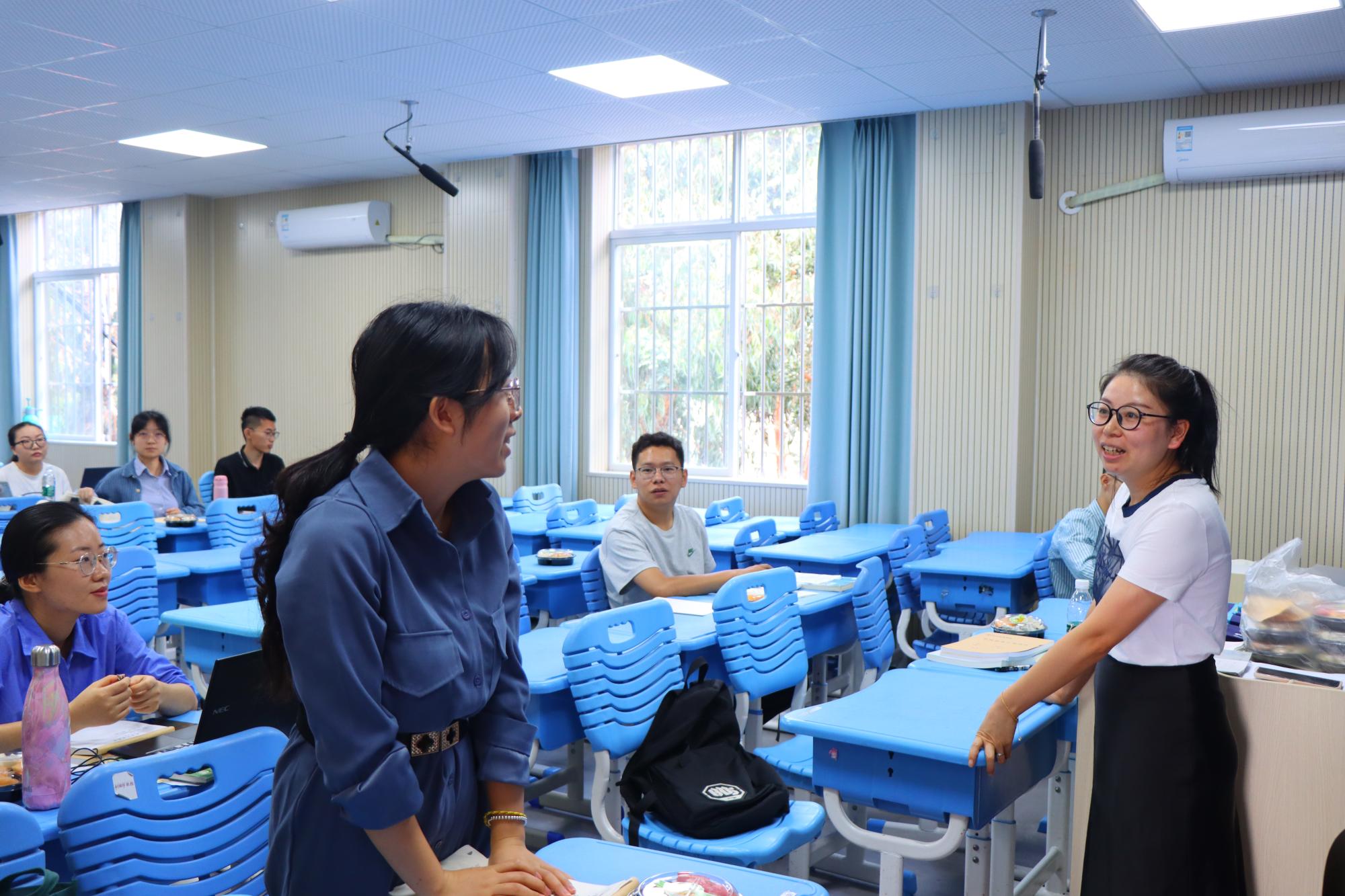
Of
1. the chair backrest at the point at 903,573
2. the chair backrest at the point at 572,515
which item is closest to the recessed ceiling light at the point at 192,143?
the chair backrest at the point at 572,515

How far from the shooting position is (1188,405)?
95.3 inches

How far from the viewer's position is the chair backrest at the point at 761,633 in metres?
3.39

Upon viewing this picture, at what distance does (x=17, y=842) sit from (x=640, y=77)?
5.38 m

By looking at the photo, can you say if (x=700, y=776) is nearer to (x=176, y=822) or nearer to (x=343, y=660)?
(x=176, y=822)

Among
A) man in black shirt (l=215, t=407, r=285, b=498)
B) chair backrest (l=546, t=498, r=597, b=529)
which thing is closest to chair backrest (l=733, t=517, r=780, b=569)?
chair backrest (l=546, t=498, r=597, b=529)

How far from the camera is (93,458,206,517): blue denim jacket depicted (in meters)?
6.89

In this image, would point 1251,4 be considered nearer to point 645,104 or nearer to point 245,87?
point 645,104

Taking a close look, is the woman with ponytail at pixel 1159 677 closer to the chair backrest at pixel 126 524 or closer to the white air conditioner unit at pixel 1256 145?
the white air conditioner unit at pixel 1256 145

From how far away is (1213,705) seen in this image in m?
2.34

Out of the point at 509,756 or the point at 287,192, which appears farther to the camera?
the point at 287,192

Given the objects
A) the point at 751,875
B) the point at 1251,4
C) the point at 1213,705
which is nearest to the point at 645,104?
the point at 1251,4

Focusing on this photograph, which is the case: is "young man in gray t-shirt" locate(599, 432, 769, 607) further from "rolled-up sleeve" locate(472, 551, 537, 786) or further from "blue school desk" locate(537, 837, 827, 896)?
"rolled-up sleeve" locate(472, 551, 537, 786)

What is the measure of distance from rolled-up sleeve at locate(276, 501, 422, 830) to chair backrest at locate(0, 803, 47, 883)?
69 cm

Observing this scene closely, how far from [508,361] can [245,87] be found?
5860 millimetres
